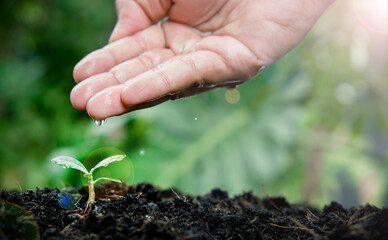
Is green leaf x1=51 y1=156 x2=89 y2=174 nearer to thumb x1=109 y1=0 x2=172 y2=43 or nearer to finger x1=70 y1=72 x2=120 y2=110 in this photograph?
finger x1=70 y1=72 x2=120 y2=110

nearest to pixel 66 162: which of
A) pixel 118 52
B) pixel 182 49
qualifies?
pixel 118 52

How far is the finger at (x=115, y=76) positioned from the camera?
0.81 metres

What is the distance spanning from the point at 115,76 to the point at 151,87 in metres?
0.18

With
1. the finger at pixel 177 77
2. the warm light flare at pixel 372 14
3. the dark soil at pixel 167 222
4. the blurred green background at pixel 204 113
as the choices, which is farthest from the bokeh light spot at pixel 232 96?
the dark soil at pixel 167 222

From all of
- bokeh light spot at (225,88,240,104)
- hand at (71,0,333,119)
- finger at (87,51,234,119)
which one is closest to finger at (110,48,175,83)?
hand at (71,0,333,119)

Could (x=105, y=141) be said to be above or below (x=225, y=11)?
below

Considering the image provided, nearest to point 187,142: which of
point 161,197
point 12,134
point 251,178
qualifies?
point 251,178

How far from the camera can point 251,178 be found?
196cm

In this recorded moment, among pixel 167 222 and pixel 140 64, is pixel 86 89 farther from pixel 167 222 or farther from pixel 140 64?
pixel 167 222

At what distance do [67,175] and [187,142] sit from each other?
2.30ft

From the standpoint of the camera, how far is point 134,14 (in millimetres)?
1022

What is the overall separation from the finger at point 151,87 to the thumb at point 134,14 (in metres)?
0.28

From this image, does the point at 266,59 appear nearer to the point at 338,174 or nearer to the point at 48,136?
the point at 48,136

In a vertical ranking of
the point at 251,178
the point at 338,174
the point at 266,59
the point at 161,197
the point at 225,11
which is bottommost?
the point at 338,174
